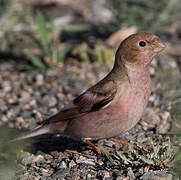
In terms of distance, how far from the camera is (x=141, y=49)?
14.7ft

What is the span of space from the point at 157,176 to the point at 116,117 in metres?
0.80

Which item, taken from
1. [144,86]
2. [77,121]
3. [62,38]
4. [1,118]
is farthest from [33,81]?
[144,86]

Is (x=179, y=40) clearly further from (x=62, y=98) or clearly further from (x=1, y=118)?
(x=1, y=118)

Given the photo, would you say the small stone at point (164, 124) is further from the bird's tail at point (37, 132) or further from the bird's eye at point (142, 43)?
the bird's tail at point (37, 132)

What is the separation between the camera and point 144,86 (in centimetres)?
436

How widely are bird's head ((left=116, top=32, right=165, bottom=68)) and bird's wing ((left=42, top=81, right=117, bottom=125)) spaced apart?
32 centimetres

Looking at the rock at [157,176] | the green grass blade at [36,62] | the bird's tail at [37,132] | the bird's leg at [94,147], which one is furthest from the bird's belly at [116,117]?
the green grass blade at [36,62]

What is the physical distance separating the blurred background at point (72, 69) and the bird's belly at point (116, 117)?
30 centimetres

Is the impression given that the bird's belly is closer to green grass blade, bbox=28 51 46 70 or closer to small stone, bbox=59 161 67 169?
small stone, bbox=59 161 67 169

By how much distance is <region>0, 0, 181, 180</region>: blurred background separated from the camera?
4.41 m

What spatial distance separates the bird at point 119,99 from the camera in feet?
14.1

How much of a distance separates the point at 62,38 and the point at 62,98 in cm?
251

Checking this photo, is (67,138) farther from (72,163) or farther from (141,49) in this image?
(141,49)

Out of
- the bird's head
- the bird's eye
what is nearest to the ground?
the bird's head
